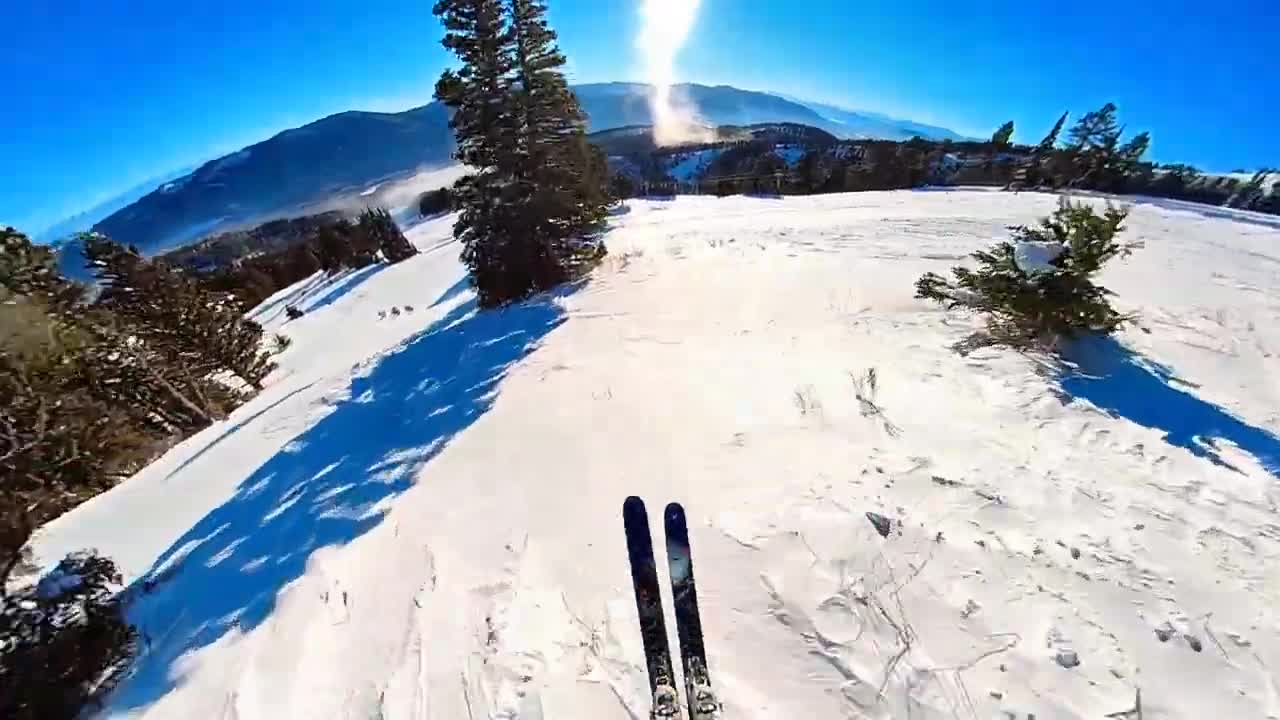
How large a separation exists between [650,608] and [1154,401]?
7627 millimetres

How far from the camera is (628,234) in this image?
23594 mm

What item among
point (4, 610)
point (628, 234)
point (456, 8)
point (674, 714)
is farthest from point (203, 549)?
point (628, 234)

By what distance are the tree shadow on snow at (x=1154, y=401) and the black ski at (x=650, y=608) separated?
641 centimetres

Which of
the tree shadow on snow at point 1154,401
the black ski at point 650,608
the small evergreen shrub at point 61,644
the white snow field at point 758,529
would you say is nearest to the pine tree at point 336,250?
the white snow field at point 758,529

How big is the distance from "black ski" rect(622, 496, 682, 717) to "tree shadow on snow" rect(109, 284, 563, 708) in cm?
350

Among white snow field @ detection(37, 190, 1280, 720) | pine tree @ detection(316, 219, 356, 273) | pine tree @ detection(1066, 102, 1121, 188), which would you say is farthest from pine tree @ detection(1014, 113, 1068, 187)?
pine tree @ detection(316, 219, 356, 273)

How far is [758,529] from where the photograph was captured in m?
4.79

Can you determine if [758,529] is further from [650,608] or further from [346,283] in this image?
[346,283]

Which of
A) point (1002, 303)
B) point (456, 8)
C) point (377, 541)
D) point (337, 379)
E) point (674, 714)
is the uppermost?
point (456, 8)

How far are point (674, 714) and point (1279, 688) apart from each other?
348 cm

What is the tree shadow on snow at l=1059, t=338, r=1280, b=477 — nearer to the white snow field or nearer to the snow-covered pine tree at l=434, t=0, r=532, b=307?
the white snow field

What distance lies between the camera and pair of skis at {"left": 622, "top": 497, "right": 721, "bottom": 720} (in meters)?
3.24

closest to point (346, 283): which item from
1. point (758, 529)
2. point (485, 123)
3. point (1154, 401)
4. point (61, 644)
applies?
point (485, 123)

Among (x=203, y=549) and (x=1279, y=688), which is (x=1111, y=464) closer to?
(x=1279, y=688)
